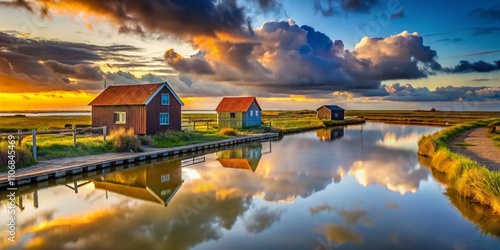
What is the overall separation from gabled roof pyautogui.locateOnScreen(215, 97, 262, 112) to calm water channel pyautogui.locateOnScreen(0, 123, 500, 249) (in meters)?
20.3

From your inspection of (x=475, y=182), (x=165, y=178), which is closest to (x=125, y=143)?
(x=165, y=178)

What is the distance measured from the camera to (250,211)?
1020 cm

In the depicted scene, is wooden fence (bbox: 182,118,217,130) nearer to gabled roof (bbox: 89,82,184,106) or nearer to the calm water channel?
gabled roof (bbox: 89,82,184,106)

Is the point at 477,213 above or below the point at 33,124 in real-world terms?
below

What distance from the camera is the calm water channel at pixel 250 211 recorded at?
26.1 ft

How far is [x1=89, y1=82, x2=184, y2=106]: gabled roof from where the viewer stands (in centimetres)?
2352

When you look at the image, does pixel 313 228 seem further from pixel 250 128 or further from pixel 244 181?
pixel 250 128

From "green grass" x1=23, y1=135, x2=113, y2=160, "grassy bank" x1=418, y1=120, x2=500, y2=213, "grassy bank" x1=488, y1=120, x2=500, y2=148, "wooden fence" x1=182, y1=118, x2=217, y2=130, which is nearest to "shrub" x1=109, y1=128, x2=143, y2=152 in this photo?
"green grass" x1=23, y1=135, x2=113, y2=160

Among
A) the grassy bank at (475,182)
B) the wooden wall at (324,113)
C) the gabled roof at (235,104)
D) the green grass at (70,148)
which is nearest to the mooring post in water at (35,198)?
the green grass at (70,148)

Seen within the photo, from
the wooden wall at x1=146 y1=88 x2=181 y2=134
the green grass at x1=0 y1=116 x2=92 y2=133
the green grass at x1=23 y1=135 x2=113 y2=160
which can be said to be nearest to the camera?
the green grass at x1=23 y1=135 x2=113 y2=160

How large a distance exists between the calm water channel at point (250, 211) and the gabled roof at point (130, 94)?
7917 millimetres

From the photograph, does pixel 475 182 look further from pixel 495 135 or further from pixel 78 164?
pixel 495 135

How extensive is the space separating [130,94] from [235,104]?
15075 millimetres

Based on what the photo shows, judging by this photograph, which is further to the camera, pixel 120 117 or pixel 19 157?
pixel 120 117
